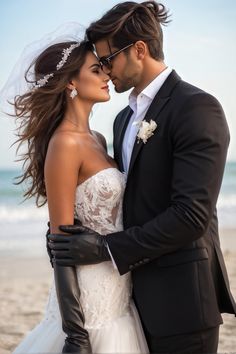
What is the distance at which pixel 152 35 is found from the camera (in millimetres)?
3549

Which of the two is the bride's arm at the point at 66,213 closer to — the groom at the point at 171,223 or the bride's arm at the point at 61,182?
the bride's arm at the point at 61,182

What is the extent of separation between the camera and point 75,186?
130 inches

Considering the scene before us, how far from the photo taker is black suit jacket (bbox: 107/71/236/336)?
10.1ft

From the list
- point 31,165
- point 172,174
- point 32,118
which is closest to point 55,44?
point 32,118

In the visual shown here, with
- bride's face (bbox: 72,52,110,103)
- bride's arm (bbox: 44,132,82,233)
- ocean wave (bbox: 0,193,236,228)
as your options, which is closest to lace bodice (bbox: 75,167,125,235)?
bride's arm (bbox: 44,132,82,233)

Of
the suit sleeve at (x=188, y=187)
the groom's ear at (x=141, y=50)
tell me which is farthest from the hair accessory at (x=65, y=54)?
the suit sleeve at (x=188, y=187)

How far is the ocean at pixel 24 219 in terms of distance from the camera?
1349 cm

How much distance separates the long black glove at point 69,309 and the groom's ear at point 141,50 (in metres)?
1.19

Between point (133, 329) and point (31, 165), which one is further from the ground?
point (31, 165)

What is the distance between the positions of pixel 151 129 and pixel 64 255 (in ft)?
2.44

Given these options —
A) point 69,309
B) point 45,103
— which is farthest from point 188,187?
point 45,103

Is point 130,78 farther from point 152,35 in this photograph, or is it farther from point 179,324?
point 179,324

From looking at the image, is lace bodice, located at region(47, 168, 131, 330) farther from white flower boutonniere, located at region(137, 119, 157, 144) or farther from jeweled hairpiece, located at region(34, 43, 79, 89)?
jeweled hairpiece, located at region(34, 43, 79, 89)

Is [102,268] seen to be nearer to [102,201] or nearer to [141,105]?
[102,201]
